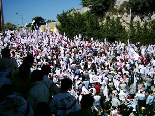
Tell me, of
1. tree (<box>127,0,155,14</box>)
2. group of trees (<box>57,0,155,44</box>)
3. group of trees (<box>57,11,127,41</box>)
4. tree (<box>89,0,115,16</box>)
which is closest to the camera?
group of trees (<box>57,0,155,44</box>)

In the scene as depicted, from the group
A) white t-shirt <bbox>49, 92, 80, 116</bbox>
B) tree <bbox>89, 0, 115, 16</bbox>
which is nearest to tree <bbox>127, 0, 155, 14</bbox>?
tree <bbox>89, 0, 115, 16</bbox>

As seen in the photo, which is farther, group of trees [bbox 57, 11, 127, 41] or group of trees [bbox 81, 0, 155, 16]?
group of trees [bbox 81, 0, 155, 16]

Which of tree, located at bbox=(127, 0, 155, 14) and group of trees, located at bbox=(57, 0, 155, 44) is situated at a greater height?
tree, located at bbox=(127, 0, 155, 14)

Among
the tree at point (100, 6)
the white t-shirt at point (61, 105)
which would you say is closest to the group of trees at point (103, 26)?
the tree at point (100, 6)

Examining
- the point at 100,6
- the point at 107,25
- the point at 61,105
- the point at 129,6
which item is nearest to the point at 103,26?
the point at 107,25

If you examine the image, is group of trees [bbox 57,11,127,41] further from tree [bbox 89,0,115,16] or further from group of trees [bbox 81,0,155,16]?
group of trees [bbox 81,0,155,16]

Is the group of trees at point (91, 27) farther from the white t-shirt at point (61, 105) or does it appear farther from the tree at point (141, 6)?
the white t-shirt at point (61, 105)

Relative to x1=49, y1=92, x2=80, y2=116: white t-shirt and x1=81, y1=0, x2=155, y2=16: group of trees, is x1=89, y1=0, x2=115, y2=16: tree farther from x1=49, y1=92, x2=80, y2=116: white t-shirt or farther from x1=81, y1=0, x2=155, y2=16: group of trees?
x1=49, y1=92, x2=80, y2=116: white t-shirt

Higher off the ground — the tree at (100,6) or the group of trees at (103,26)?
the tree at (100,6)

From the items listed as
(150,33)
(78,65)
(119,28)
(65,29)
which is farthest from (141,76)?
(65,29)

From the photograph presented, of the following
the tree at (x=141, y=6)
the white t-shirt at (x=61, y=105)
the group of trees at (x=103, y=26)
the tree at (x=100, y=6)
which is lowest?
the white t-shirt at (x=61, y=105)

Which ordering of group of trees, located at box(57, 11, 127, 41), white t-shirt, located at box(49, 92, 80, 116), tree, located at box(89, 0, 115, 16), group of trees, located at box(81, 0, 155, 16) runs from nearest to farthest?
white t-shirt, located at box(49, 92, 80, 116), group of trees, located at box(57, 11, 127, 41), group of trees, located at box(81, 0, 155, 16), tree, located at box(89, 0, 115, 16)

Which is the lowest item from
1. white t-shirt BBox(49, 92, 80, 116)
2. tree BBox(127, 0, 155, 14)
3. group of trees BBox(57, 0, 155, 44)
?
white t-shirt BBox(49, 92, 80, 116)

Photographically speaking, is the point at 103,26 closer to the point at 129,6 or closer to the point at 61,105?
the point at 129,6
